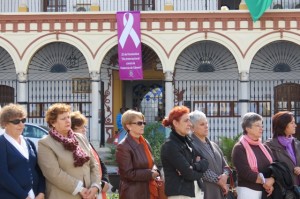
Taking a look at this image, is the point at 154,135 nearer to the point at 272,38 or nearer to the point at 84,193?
the point at 272,38

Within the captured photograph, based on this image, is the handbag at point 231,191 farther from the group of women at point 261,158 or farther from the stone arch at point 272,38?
the stone arch at point 272,38

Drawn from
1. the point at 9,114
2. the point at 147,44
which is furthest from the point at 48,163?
the point at 147,44

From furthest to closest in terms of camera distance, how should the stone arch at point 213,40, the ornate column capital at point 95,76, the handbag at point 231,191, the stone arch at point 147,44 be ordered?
the ornate column capital at point 95,76
the stone arch at point 147,44
the stone arch at point 213,40
the handbag at point 231,191

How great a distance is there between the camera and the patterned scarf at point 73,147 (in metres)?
6.53

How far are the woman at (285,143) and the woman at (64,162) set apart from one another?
2655 mm

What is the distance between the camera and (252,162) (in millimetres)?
7508

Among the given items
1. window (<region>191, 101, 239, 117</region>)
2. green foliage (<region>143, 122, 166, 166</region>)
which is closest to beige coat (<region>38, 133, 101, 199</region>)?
green foliage (<region>143, 122, 166, 166</region>)

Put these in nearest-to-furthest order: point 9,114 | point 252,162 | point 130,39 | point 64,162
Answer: point 9,114, point 64,162, point 252,162, point 130,39

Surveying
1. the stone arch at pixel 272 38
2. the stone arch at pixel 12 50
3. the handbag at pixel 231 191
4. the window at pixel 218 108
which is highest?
the stone arch at pixel 272 38

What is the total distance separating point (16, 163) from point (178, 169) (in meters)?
1.90

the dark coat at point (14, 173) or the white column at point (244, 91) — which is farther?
the white column at point (244, 91)

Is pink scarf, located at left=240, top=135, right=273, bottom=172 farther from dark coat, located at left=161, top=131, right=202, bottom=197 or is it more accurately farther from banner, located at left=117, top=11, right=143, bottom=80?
banner, located at left=117, top=11, right=143, bottom=80

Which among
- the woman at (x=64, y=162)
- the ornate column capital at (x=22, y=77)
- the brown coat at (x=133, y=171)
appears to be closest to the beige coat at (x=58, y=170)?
the woman at (x=64, y=162)

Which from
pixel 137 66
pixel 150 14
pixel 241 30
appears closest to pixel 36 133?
pixel 137 66
